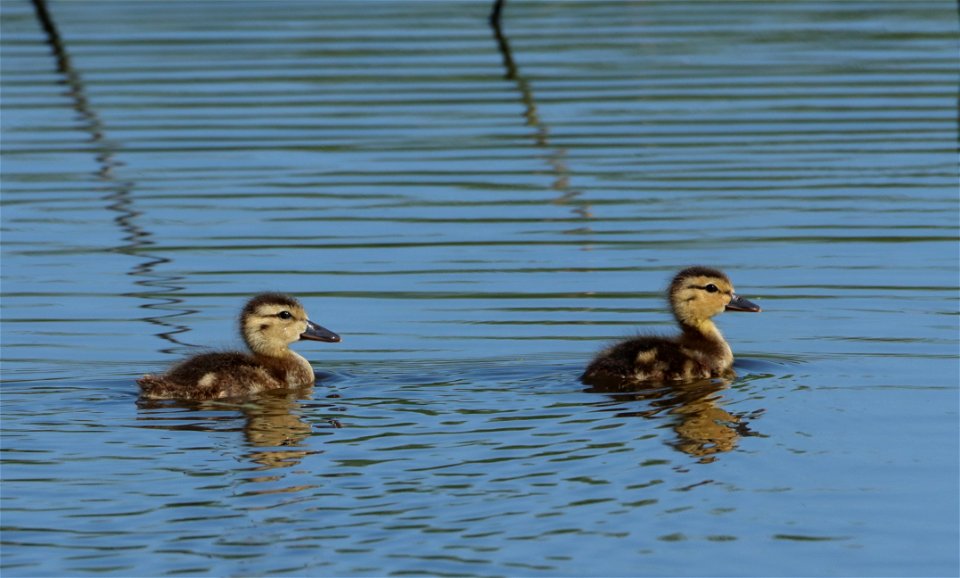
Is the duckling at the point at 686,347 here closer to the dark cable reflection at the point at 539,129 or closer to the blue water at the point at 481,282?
the blue water at the point at 481,282

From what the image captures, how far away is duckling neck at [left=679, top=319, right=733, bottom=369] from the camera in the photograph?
1070cm

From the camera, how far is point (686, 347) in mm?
10680

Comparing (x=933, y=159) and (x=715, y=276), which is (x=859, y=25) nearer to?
(x=933, y=159)

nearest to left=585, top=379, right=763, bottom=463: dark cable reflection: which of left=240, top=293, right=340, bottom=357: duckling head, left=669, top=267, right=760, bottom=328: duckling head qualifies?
left=669, top=267, right=760, bottom=328: duckling head

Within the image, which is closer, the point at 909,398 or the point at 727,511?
the point at 727,511

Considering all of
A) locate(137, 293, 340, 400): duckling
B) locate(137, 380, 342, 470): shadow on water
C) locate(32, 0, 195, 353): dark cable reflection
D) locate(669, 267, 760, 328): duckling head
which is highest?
locate(32, 0, 195, 353): dark cable reflection

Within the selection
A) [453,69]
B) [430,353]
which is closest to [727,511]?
[430,353]

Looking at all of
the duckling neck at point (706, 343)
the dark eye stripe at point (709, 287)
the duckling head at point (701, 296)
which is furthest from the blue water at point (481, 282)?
the dark eye stripe at point (709, 287)

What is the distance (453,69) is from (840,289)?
30.3ft

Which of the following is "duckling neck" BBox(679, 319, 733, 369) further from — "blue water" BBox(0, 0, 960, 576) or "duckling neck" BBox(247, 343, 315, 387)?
"duckling neck" BBox(247, 343, 315, 387)

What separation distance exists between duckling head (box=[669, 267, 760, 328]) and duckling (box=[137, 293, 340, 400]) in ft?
6.36

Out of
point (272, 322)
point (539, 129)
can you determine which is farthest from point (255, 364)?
point (539, 129)

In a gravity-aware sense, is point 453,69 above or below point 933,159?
above

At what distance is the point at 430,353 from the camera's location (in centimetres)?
1113
